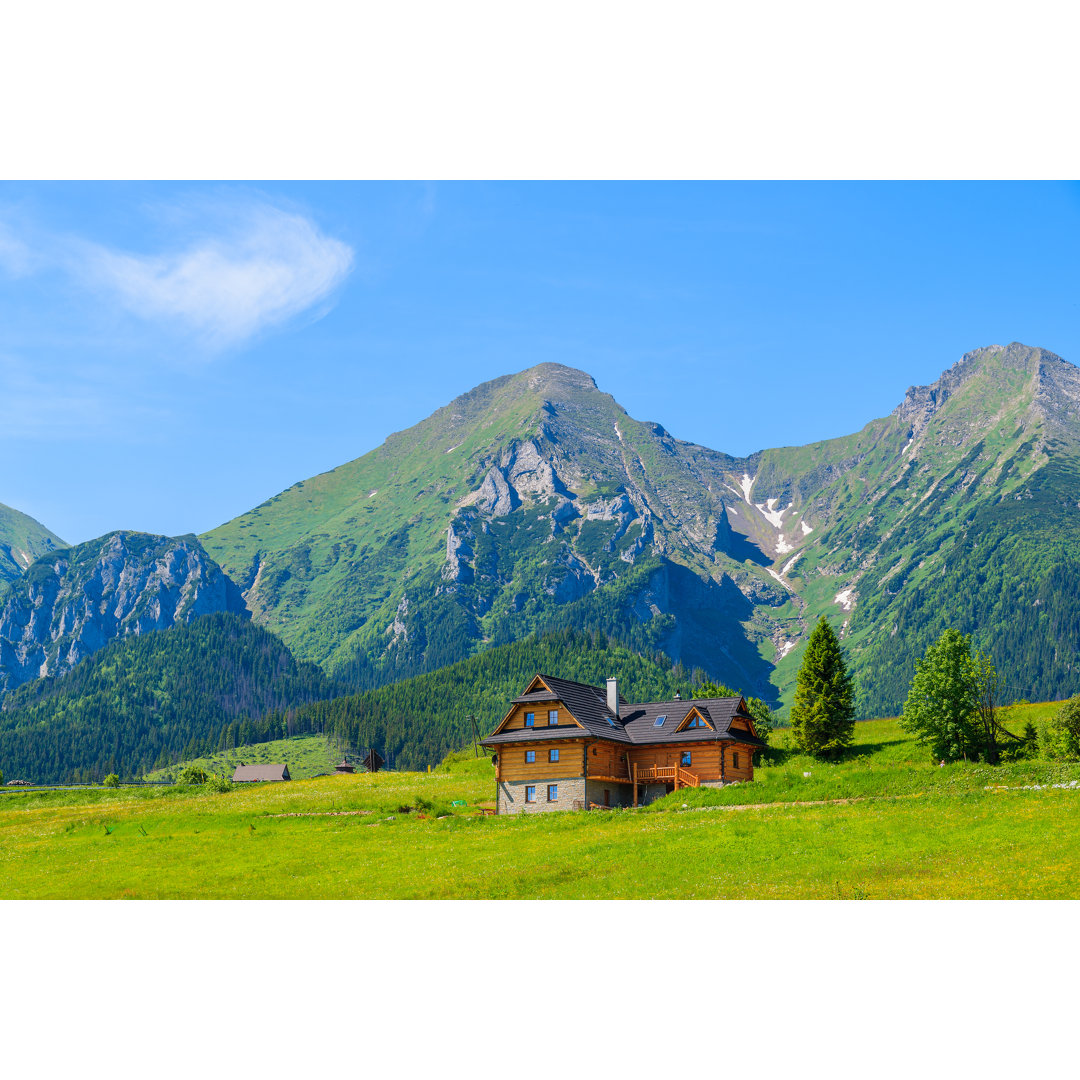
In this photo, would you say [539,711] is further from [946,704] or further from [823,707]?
[946,704]

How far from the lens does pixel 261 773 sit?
640 feet

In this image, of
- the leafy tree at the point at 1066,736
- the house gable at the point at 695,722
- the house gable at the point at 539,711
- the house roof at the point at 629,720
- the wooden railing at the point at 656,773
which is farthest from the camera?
the house gable at the point at 695,722

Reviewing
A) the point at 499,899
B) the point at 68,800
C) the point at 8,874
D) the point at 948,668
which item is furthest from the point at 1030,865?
the point at 68,800

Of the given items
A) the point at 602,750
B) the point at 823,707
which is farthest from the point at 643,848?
the point at 823,707

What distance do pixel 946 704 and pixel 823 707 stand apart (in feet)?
47.2

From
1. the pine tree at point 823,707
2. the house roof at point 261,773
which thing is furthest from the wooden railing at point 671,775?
the house roof at point 261,773

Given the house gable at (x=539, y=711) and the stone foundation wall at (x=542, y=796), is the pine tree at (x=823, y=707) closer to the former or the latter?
the stone foundation wall at (x=542, y=796)

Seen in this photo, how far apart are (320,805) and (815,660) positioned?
4227 centimetres

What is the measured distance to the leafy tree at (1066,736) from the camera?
211ft

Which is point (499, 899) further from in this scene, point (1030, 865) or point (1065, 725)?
point (1065, 725)

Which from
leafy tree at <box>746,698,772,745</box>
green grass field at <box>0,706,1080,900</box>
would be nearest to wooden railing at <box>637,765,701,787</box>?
green grass field at <box>0,706,1080,900</box>

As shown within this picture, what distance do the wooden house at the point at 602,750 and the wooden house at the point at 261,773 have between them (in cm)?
12738

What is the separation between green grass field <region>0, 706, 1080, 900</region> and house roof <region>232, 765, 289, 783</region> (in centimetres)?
11768

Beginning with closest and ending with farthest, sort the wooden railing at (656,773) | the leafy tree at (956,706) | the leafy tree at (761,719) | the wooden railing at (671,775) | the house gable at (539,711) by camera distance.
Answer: the leafy tree at (956,706)
the house gable at (539,711)
the wooden railing at (671,775)
the wooden railing at (656,773)
the leafy tree at (761,719)
